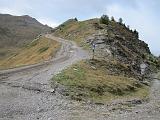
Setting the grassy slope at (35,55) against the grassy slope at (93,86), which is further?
the grassy slope at (35,55)

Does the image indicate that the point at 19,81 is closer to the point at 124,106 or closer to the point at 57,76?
the point at 57,76

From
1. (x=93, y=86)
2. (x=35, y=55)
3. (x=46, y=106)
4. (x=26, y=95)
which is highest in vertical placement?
(x=35, y=55)

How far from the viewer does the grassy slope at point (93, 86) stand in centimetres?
4871

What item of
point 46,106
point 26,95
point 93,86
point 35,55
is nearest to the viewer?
point 46,106

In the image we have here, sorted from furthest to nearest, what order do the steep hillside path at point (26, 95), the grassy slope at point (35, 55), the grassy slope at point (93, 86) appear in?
the grassy slope at point (35, 55), the grassy slope at point (93, 86), the steep hillside path at point (26, 95)

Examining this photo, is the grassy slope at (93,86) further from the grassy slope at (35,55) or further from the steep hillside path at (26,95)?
the grassy slope at (35,55)

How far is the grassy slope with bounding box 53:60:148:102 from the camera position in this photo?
48709mm

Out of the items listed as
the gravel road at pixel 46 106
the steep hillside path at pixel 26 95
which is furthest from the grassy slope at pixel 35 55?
the gravel road at pixel 46 106

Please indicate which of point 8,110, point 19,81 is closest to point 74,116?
point 8,110

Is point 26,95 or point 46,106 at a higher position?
point 26,95

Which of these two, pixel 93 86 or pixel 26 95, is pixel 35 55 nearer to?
pixel 93 86

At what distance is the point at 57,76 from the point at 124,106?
12.0 metres

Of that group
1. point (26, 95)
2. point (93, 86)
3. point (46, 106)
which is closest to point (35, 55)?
point (93, 86)

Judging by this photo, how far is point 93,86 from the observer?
52344 mm
